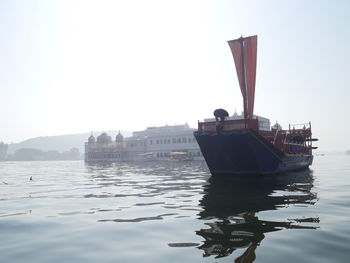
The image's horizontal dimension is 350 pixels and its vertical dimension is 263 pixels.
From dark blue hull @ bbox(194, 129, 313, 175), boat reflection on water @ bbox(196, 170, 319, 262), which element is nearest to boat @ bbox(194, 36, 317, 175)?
dark blue hull @ bbox(194, 129, 313, 175)

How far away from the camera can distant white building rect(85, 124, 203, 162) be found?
91812mm

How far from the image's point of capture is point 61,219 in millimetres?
9055

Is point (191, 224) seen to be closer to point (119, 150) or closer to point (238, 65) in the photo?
point (238, 65)

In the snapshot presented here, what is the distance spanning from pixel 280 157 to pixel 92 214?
1832 cm

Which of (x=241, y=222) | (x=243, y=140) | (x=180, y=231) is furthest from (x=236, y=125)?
(x=180, y=231)

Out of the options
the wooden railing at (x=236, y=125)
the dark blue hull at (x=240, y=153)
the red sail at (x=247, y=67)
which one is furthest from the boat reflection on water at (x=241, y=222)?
the red sail at (x=247, y=67)

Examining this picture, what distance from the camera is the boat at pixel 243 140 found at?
21812 mm

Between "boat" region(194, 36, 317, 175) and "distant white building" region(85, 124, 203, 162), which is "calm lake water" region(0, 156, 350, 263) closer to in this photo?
"boat" region(194, 36, 317, 175)

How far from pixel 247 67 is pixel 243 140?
831 cm

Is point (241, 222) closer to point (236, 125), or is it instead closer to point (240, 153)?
point (240, 153)

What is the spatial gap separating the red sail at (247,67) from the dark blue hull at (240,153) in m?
4.55

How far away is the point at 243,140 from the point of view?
2128 cm

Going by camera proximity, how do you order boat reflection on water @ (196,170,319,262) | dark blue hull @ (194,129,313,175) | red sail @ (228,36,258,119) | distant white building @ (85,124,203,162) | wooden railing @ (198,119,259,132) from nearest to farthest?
1. boat reflection on water @ (196,170,319,262)
2. dark blue hull @ (194,129,313,175)
3. wooden railing @ (198,119,259,132)
4. red sail @ (228,36,258,119)
5. distant white building @ (85,124,203,162)

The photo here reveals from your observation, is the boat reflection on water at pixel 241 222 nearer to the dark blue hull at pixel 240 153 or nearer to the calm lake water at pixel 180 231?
the calm lake water at pixel 180 231
